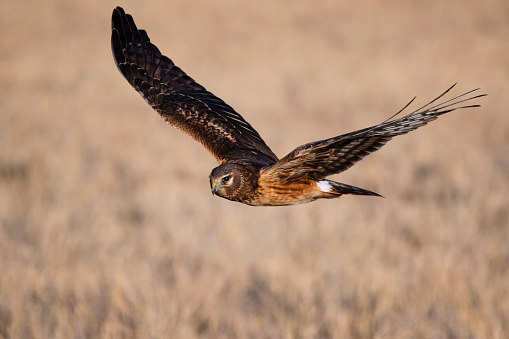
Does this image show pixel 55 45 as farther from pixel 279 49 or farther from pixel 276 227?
pixel 276 227

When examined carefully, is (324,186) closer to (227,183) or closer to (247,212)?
(227,183)

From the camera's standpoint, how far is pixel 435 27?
56.1 feet

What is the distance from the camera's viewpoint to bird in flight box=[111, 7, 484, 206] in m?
2.58

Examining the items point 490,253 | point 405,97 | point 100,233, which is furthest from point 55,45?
point 490,253

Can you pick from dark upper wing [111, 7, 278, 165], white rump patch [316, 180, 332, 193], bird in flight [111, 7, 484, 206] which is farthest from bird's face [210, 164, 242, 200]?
dark upper wing [111, 7, 278, 165]

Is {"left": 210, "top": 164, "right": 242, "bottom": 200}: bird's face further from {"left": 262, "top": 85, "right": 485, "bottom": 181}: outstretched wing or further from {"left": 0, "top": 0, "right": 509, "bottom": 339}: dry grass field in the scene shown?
{"left": 0, "top": 0, "right": 509, "bottom": 339}: dry grass field

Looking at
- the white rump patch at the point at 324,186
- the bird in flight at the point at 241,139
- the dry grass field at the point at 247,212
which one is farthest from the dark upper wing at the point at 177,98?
the dry grass field at the point at 247,212

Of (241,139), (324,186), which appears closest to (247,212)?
(241,139)

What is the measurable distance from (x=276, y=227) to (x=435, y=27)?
40.9ft

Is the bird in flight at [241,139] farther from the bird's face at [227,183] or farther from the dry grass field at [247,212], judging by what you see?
the dry grass field at [247,212]

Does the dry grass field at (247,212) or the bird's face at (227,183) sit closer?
the bird's face at (227,183)

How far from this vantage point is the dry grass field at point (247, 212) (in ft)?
16.3

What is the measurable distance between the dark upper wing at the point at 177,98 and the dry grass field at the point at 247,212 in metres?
1.61

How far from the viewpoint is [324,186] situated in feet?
9.50
